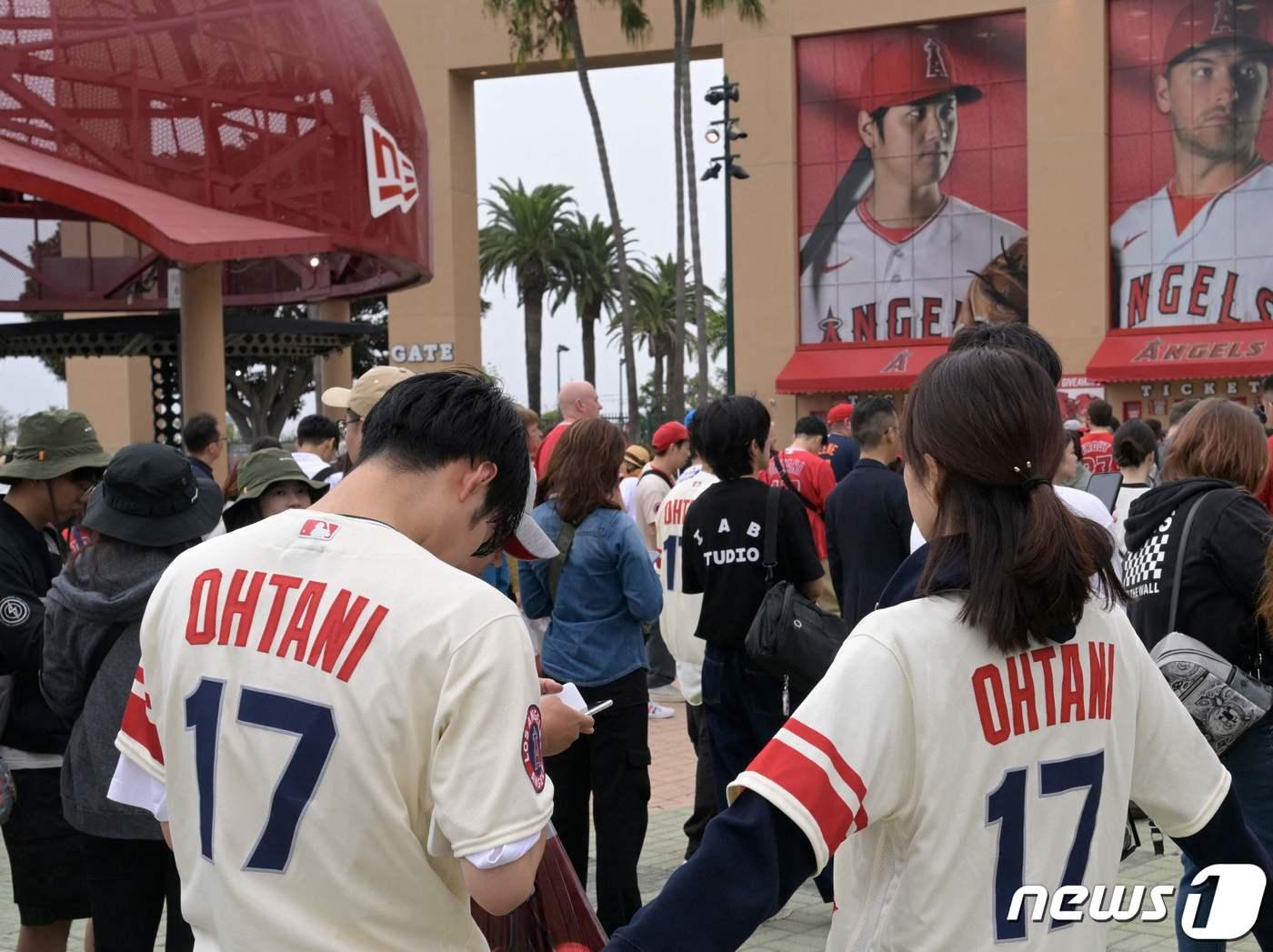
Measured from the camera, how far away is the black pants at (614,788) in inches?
220

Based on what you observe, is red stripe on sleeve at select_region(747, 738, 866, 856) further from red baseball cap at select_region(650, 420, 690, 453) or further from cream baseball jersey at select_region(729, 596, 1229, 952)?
red baseball cap at select_region(650, 420, 690, 453)

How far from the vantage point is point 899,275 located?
3588 centimetres

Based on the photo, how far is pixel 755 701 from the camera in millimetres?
5988

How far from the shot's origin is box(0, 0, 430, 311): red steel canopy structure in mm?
16594

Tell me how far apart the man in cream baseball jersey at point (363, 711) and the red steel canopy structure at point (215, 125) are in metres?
14.9

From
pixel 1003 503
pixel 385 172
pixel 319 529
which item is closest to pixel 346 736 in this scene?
pixel 319 529

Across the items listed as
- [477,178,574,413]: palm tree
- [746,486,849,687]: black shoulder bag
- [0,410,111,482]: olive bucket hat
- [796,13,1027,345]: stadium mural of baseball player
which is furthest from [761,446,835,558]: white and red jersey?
[477,178,574,413]: palm tree

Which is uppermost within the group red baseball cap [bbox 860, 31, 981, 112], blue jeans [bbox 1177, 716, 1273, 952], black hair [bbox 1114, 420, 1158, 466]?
red baseball cap [bbox 860, 31, 981, 112]

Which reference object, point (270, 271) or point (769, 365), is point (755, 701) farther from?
point (769, 365)

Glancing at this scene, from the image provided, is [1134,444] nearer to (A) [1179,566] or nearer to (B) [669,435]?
(B) [669,435]

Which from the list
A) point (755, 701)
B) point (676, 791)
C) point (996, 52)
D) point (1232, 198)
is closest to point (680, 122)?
point (996, 52)

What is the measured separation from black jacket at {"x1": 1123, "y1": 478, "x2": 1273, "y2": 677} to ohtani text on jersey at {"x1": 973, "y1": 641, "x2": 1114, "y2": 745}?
227 cm

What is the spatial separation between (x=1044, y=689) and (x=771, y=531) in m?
3.88

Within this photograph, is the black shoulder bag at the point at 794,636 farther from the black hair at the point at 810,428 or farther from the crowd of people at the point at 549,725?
the black hair at the point at 810,428
